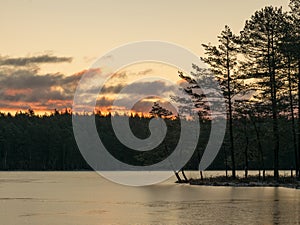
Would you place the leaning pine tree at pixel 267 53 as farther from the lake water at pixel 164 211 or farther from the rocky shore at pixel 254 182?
the lake water at pixel 164 211

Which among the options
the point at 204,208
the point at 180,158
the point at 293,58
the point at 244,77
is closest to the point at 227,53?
the point at 244,77

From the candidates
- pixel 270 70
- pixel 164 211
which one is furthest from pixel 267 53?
pixel 164 211

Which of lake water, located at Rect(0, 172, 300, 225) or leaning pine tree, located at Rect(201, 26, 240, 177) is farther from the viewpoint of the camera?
leaning pine tree, located at Rect(201, 26, 240, 177)

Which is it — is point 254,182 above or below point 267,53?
below

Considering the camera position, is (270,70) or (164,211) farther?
(270,70)

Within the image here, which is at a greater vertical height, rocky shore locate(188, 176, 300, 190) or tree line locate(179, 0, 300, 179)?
tree line locate(179, 0, 300, 179)

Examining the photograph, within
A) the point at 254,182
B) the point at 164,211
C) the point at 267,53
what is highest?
the point at 267,53

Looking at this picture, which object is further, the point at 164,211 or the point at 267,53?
the point at 267,53

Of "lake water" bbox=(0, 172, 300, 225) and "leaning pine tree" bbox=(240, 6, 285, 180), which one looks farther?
"leaning pine tree" bbox=(240, 6, 285, 180)

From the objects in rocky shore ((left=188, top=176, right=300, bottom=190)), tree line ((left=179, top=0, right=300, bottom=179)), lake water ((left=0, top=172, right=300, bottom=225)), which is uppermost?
tree line ((left=179, top=0, right=300, bottom=179))

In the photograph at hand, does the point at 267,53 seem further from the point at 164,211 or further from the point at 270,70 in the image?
the point at 164,211

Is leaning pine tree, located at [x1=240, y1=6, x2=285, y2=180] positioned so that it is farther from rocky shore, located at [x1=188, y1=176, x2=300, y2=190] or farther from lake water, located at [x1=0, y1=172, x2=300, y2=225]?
lake water, located at [x1=0, y1=172, x2=300, y2=225]

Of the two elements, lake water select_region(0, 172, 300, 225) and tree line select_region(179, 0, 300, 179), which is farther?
tree line select_region(179, 0, 300, 179)

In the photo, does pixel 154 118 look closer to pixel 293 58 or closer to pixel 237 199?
pixel 293 58
